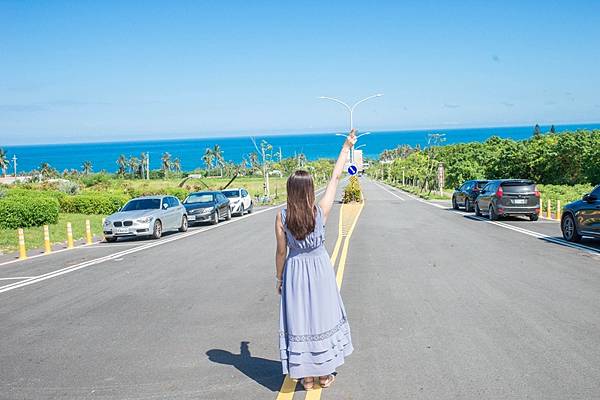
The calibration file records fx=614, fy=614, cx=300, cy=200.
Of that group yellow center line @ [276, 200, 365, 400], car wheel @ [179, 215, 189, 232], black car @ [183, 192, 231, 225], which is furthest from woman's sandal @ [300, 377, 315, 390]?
black car @ [183, 192, 231, 225]

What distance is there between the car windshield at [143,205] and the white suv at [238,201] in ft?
32.7

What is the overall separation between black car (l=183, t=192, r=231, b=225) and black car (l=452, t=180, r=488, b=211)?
12474 millimetres

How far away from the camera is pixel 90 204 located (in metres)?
33.1

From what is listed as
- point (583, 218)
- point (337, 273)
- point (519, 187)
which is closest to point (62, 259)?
point (337, 273)

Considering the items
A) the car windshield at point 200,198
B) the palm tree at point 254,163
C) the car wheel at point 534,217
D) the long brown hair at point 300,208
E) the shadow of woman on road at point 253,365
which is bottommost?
the palm tree at point 254,163

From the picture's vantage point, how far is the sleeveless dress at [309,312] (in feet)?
16.4

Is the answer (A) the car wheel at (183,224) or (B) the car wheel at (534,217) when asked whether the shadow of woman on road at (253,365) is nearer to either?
(A) the car wheel at (183,224)

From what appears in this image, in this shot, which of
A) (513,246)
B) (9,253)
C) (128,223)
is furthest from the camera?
(128,223)

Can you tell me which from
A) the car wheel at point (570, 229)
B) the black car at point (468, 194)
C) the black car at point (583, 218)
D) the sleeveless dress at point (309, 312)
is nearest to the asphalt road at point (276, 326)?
the sleeveless dress at point (309, 312)

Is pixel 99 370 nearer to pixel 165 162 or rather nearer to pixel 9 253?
pixel 9 253

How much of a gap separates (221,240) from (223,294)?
963 cm

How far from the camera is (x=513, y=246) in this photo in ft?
51.3

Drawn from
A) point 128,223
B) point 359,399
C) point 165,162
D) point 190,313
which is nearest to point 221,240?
point 128,223

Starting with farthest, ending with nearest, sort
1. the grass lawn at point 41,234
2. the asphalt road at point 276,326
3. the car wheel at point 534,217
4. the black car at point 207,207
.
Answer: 1. the black car at point 207,207
2. the car wheel at point 534,217
3. the grass lawn at point 41,234
4. the asphalt road at point 276,326
